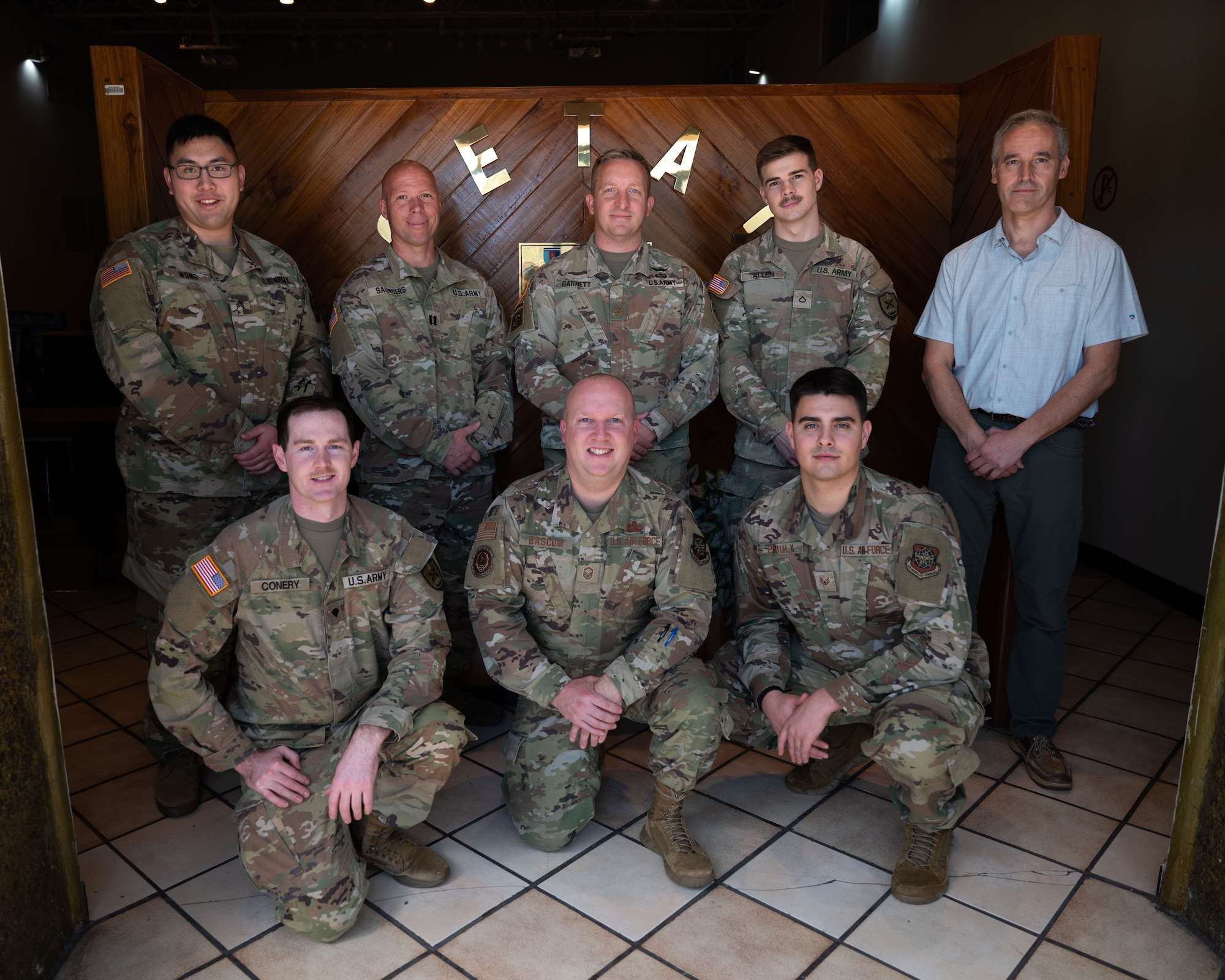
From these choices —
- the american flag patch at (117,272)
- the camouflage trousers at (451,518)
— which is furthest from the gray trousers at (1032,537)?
the american flag patch at (117,272)

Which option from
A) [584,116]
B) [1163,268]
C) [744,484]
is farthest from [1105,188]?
[744,484]

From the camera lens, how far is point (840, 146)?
3.74m

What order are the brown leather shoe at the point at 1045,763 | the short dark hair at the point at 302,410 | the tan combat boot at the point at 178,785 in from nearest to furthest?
1. the short dark hair at the point at 302,410
2. the tan combat boot at the point at 178,785
3. the brown leather shoe at the point at 1045,763

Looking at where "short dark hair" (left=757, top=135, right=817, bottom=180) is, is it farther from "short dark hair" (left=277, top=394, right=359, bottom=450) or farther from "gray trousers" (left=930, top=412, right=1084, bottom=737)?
"short dark hair" (left=277, top=394, right=359, bottom=450)

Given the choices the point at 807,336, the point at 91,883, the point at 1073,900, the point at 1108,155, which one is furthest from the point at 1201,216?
the point at 91,883

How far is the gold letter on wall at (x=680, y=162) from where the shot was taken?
3.72m

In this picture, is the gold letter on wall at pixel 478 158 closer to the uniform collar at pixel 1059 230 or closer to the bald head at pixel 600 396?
the bald head at pixel 600 396

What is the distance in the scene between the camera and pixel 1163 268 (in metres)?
4.52

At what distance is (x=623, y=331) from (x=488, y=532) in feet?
3.07

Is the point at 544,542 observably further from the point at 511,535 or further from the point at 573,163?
the point at 573,163

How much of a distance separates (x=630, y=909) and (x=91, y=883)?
1322 millimetres

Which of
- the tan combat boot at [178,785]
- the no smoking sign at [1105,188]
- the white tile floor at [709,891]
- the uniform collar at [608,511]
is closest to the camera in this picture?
the white tile floor at [709,891]

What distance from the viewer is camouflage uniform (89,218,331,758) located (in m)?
2.64

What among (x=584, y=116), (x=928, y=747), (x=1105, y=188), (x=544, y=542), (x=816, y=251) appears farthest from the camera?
(x=1105, y=188)
